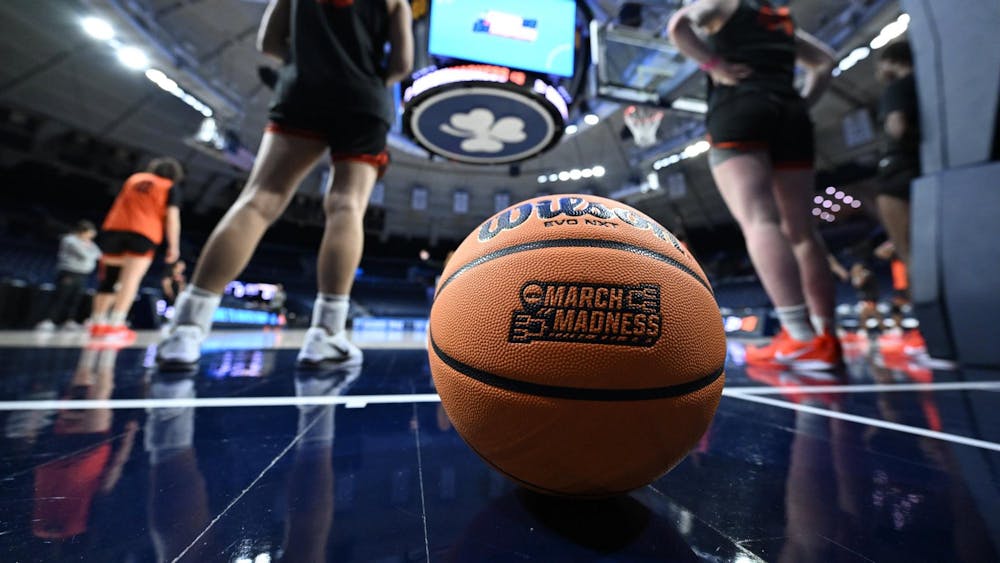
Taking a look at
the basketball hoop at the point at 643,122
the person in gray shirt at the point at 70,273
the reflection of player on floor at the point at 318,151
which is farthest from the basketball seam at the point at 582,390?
the basketball hoop at the point at 643,122

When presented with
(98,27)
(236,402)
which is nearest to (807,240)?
(236,402)

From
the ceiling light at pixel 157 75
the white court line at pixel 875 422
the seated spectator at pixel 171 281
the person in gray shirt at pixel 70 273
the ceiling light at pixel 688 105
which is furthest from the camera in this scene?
the ceiling light at pixel 157 75

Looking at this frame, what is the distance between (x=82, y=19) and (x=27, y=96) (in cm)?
373

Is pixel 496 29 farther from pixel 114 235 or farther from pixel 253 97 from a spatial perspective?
pixel 253 97

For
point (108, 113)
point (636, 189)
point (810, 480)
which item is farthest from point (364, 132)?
point (108, 113)

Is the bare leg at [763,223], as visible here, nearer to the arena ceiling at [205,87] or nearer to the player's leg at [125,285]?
the player's leg at [125,285]

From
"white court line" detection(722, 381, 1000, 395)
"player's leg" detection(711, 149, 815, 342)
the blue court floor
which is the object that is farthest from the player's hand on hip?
the blue court floor

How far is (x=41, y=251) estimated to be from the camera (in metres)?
11.6

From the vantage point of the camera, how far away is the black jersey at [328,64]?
5.36 ft

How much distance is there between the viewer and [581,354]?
0.49 m

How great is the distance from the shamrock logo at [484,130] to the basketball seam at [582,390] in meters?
4.56

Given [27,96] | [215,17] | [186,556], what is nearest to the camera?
[186,556]

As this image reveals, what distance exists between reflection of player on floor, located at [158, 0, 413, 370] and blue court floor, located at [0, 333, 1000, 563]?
1.95 feet

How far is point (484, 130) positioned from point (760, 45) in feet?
10.9
